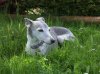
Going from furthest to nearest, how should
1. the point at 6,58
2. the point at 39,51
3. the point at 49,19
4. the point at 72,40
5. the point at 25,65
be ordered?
the point at 49,19 → the point at 72,40 → the point at 39,51 → the point at 6,58 → the point at 25,65

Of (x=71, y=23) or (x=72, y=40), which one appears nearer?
(x=72, y=40)

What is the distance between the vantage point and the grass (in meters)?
6.07

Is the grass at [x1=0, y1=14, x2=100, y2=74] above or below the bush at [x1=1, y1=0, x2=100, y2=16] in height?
below

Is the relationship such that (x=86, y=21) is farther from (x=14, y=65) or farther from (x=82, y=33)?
(x=14, y=65)

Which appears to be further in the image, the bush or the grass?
the bush

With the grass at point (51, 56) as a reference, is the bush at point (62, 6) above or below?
above

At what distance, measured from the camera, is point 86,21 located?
10.2 m

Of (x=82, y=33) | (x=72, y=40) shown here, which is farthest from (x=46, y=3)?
(x=72, y=40)

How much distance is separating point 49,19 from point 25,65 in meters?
3.99

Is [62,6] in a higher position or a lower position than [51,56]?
higher

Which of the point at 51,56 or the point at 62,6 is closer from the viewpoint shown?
the point at 51,56

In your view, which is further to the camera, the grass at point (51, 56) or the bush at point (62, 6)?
the bush at point (62, 6)

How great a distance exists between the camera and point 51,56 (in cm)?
689

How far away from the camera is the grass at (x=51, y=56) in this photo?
6.07m
